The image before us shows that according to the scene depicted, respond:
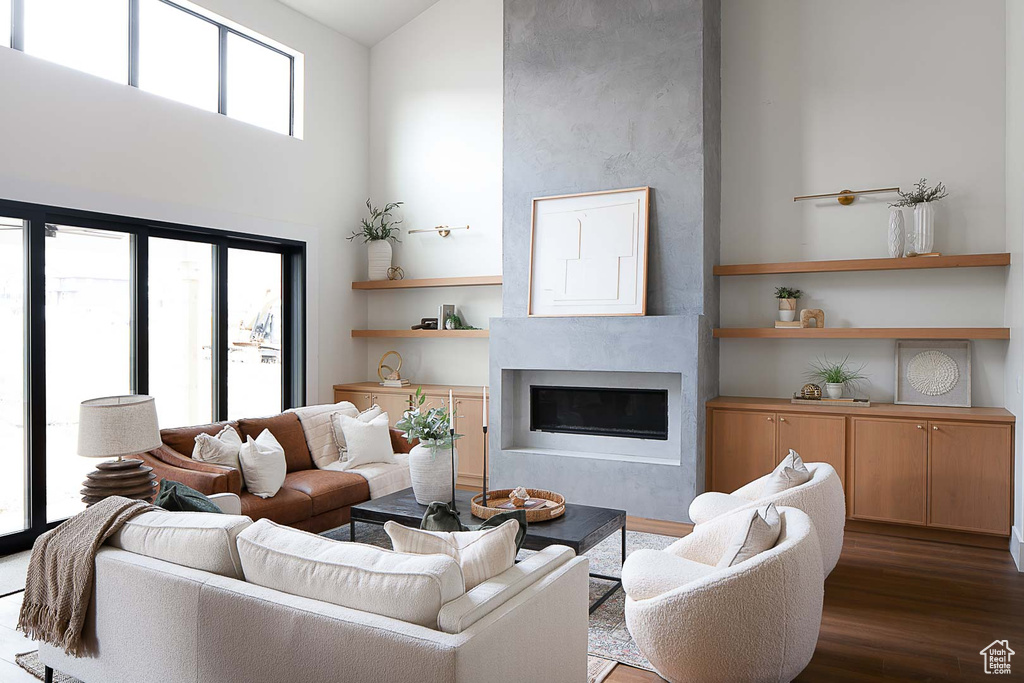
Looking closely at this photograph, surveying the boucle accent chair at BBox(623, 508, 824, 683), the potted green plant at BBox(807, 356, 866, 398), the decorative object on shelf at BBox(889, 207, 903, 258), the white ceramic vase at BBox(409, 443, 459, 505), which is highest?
the decorative object on shelf at BBox(889, 207, 903, 258)

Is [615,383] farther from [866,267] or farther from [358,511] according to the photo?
[358,511]

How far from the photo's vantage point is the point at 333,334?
21.5 feet

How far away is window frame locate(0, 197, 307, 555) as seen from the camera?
14.1 feet

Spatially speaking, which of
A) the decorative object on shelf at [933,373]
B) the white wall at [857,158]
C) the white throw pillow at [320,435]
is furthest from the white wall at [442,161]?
the decorative object on shelf at [933,373]

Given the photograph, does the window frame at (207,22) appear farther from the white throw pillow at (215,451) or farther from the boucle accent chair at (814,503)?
the boucle accent chair at (814,503)

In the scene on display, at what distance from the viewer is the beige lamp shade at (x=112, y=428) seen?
10.5ft

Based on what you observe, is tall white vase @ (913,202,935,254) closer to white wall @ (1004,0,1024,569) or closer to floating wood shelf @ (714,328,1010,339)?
white wall @ (1004,0,1024,569)

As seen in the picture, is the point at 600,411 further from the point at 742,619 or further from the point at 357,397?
the point at 742,619

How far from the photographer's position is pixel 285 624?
1.87 m

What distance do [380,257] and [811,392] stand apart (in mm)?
3919

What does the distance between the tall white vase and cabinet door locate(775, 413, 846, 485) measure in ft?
4.06

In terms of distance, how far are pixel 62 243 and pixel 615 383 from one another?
151 inches

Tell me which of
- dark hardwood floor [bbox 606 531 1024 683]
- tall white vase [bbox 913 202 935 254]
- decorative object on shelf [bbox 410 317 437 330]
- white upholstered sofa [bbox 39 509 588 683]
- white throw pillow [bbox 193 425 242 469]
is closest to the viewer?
white upholstered sofa [bbox 39 509 588 683]

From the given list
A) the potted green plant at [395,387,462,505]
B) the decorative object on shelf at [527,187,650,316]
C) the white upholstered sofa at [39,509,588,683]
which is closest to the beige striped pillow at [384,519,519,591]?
the white upholstered sofa at [39,509,588,683]
